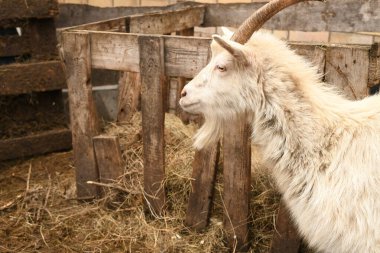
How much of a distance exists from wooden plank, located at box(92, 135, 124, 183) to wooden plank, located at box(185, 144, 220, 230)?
2.17 ft

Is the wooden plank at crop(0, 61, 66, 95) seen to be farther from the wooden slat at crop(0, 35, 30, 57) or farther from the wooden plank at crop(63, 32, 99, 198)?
the wooden plank at crop(63, 32, 99, 198)

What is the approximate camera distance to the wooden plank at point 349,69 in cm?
292

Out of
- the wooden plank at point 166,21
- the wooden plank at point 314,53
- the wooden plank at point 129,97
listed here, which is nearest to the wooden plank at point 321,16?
the wooden plank at point 166,21

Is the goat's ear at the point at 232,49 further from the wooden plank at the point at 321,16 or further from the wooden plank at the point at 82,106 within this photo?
the wooden plank at the point at 321,16

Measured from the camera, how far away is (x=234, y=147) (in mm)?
3348

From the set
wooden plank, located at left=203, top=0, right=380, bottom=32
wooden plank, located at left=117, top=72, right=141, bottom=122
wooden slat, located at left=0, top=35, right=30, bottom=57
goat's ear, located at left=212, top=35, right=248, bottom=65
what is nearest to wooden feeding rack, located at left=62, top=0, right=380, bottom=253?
goat's ear, located at left=212, top=35, right=248, bottom=65

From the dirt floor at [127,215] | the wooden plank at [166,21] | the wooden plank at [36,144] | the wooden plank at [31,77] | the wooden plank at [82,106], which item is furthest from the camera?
the wooden plank at [36,144]

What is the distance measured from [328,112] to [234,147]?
75 centimetres

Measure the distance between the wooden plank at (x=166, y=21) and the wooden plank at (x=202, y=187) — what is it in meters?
1.58

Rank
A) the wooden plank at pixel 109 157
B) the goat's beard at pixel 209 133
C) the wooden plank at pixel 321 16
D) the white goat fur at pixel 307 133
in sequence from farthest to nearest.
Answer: the wooden plank at pixel 321 16
the wooden plank at pixel 109 157
the goat's beard at pixel 209 133
the white goat fur at pixel 307 133

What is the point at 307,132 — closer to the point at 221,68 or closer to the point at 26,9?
Answer: the point at 221,68

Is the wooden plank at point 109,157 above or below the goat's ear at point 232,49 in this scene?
below

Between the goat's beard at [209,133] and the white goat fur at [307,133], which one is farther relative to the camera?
the goat's beard at [209,133]

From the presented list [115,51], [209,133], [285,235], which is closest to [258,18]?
[209,133]
